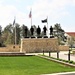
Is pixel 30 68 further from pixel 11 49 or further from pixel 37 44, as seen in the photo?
pixel 11 49

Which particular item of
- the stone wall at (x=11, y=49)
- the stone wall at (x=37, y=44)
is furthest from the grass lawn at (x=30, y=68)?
the stone wall at (x=11, y=49)

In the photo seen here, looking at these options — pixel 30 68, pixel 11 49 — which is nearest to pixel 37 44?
pixel 11 49

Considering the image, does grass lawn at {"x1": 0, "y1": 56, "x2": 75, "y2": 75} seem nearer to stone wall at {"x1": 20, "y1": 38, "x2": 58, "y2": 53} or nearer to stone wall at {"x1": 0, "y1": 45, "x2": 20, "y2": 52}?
stone wall at {"x1": 20, "y1": 38, "x2": 58, "y2": 53}

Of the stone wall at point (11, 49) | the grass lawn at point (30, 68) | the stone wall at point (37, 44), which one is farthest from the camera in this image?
the stone wall at point (11, 49)

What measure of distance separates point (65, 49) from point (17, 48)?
30.9 ft

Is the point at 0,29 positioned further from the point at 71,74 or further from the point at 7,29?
the point at 71,74

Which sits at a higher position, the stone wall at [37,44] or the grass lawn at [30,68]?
the stone wall at [37,44]

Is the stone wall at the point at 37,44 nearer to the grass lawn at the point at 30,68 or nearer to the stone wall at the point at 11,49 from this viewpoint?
the stone wall at the point at 11,49

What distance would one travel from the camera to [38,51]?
43.8 m

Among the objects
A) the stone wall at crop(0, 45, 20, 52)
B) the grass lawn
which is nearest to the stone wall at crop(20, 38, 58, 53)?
the stone wall at crop(0, 45, 20, 52)

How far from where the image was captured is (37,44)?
43.8 meters

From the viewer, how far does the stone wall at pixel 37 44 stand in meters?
43.6

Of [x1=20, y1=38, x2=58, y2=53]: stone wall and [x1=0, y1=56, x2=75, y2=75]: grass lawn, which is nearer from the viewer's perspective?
[x1=0, y1=56, x2=75, y2=75]: grass lawn

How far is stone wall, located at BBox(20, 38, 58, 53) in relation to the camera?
43.6 metres
